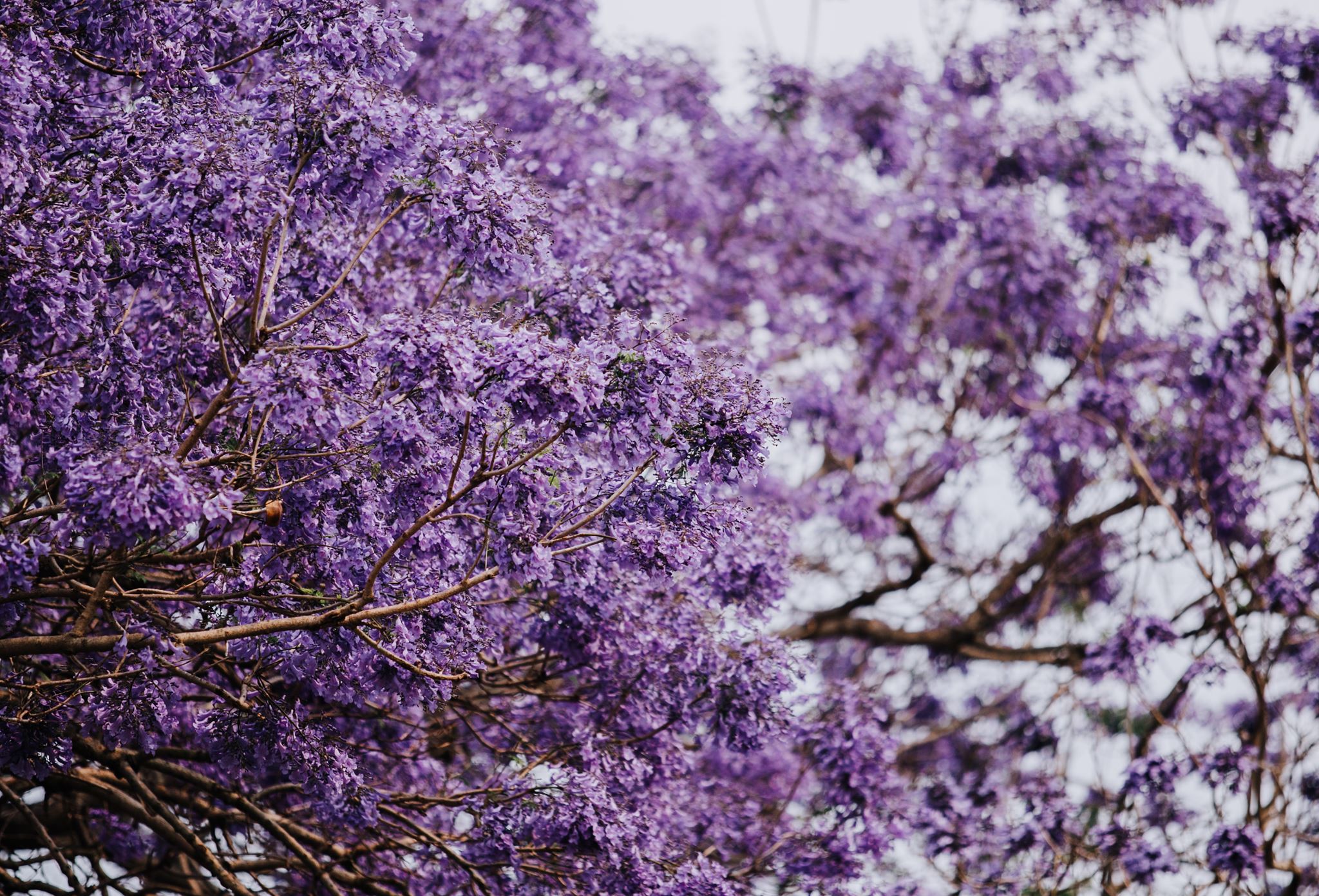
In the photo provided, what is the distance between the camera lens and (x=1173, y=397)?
12797 millimetres

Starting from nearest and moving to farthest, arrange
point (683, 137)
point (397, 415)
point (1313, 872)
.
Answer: point (397, 415)
point (1313, 872)
point (683, 137)

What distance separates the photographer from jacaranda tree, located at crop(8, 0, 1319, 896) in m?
5.64

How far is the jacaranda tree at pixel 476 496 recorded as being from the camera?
5.64 m

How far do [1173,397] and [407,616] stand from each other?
8.92 meters

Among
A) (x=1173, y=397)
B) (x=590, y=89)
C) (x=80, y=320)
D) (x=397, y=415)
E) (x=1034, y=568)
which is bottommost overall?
(x=397, y=415)

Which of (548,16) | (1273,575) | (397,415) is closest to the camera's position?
(397,415)

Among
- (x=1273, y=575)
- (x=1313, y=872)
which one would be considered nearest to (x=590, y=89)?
(x=1273, y=575)

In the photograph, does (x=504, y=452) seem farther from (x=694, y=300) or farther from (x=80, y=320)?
(x=694, y=300)

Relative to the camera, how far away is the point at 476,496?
641cm

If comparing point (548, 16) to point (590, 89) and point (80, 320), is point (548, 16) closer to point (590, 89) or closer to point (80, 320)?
point (590, 89)

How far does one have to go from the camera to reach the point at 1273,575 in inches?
422

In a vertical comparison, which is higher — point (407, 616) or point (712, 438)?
point (712, 438)

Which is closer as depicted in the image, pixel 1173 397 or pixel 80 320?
pixel 80 320

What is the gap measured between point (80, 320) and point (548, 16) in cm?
692
